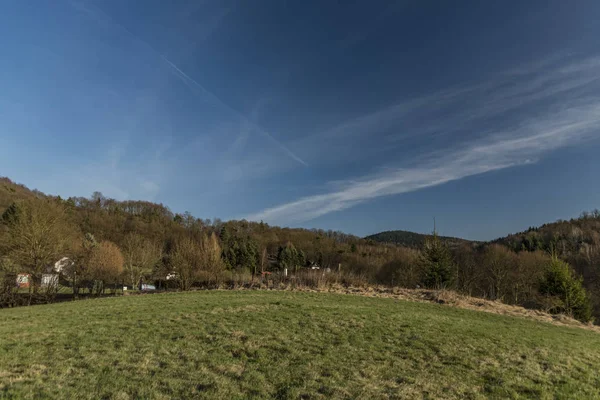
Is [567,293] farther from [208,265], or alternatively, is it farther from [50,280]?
[50,280]

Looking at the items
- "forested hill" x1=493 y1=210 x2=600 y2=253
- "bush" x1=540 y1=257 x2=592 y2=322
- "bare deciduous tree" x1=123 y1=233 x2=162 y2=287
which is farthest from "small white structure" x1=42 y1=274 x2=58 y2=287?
"forested hill" x1=493 y1=210 x2=600 y2=253

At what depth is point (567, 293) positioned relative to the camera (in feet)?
81.2

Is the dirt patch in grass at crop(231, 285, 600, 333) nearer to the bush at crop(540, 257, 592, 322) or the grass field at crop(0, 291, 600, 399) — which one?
the grass field at crop(0, 291, 600, 399)

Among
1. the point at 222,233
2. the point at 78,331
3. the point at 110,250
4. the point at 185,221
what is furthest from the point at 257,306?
the point at 185,221

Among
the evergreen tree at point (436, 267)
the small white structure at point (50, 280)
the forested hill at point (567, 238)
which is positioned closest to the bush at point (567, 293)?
the evergreen tree at point (436, 267)

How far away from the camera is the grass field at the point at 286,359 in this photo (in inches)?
213

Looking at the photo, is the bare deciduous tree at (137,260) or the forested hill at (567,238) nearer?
the bare deciduous tree at (137,260)

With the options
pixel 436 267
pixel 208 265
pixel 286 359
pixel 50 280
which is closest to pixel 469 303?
pixel 436 267

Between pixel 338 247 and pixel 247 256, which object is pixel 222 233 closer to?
pixel 247 256

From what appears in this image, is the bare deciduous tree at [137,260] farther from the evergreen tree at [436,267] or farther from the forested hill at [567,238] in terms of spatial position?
the forested hill at [567,238]

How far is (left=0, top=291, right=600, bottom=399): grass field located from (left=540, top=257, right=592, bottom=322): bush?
16726mm

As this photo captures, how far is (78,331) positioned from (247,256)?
6897 centimetres

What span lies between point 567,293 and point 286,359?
27.1 m

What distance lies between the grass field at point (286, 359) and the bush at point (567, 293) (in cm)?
1673
